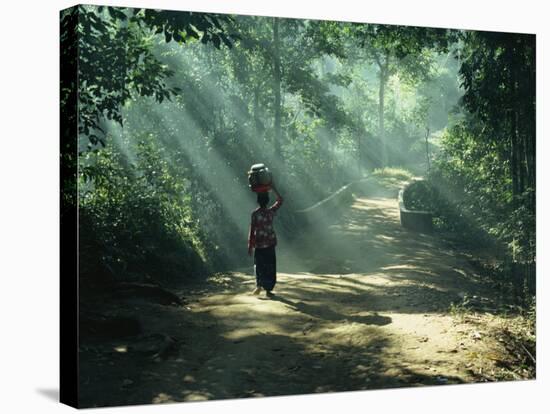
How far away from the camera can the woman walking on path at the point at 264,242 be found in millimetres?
7637

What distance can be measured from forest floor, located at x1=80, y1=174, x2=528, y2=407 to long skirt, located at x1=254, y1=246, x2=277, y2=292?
0.07m

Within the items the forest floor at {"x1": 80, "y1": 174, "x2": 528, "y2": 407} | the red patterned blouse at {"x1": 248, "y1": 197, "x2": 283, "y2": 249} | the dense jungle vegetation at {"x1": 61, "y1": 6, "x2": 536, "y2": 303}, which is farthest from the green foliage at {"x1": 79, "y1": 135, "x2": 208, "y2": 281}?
the red patterned blouse at {"x1": 248, "y1": 197, "x2": 283, "y2": 249}

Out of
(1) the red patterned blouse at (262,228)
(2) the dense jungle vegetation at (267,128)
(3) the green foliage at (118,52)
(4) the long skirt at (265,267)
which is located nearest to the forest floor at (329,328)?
(4) the long skirt at (265,267)

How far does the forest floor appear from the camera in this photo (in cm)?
675

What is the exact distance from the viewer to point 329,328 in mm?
7539

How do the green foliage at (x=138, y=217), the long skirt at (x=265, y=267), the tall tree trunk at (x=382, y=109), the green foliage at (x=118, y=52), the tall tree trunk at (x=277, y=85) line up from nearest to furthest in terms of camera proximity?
the green foliage at (x=118, y=52) → the green foliage at (x=138, y=217) → the long skirt at (x=265, y=267) → the tall tree trunk at (x=277, y=85) → the tall tree trunk at (x=382, y=109)

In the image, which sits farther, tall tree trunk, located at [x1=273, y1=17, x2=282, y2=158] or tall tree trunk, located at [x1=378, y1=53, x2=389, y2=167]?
tall tree trunk, located at [x1=378, y1=53, x2=389, y2=167]

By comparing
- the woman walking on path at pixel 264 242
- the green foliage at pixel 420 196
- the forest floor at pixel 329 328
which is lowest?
the forest floor at pixel 329 328

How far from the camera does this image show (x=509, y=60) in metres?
8.77

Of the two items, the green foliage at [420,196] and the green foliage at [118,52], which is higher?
the green foliage at [118,52]

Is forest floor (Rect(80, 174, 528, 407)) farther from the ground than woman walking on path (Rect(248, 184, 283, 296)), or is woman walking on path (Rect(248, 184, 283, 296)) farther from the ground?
woman walking on path (Rect(248, 184, 283, 296))

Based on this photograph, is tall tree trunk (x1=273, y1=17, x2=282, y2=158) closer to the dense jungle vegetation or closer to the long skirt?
the dense jungle vegetation

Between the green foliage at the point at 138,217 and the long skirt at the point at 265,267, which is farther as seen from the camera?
the long skirt at the point at 265,267

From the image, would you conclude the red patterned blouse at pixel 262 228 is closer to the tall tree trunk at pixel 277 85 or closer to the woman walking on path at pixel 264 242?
the woman walking on path at pixel 264 242
